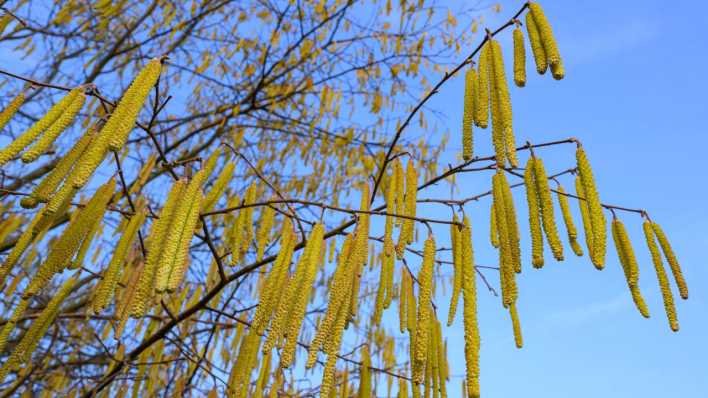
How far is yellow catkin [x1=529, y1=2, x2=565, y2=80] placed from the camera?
1.11 meters

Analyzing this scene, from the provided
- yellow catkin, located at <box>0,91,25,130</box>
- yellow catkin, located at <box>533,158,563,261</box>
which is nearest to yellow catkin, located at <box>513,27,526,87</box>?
yellow catkin, located at <box>533,158,563,261</box>

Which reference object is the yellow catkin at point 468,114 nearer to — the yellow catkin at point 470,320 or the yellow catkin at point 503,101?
the yellow catkin at point 503,101

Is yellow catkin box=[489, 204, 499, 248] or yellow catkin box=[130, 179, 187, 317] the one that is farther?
yellow catkin box=[489, 204, 499, 248]

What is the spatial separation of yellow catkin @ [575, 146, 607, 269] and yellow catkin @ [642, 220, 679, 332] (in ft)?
0.74

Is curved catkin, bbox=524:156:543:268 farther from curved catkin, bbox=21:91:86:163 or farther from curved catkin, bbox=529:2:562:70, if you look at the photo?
curved catkin, bbox=21:91:86:163

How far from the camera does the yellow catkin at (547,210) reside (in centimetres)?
108

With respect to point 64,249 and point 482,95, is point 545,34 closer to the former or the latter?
point 482,95

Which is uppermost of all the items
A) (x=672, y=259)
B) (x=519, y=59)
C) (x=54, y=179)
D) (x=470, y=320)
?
(x=519, y=59)

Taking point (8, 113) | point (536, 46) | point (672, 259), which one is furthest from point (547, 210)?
point (8, 113)

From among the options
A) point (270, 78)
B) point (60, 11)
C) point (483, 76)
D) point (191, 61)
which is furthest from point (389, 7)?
point (483, 76)

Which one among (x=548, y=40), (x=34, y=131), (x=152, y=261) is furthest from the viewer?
(x=548, y=40)

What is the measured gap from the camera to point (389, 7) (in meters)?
3.58

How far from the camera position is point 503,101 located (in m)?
1.12

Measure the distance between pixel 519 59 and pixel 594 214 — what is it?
35cm
